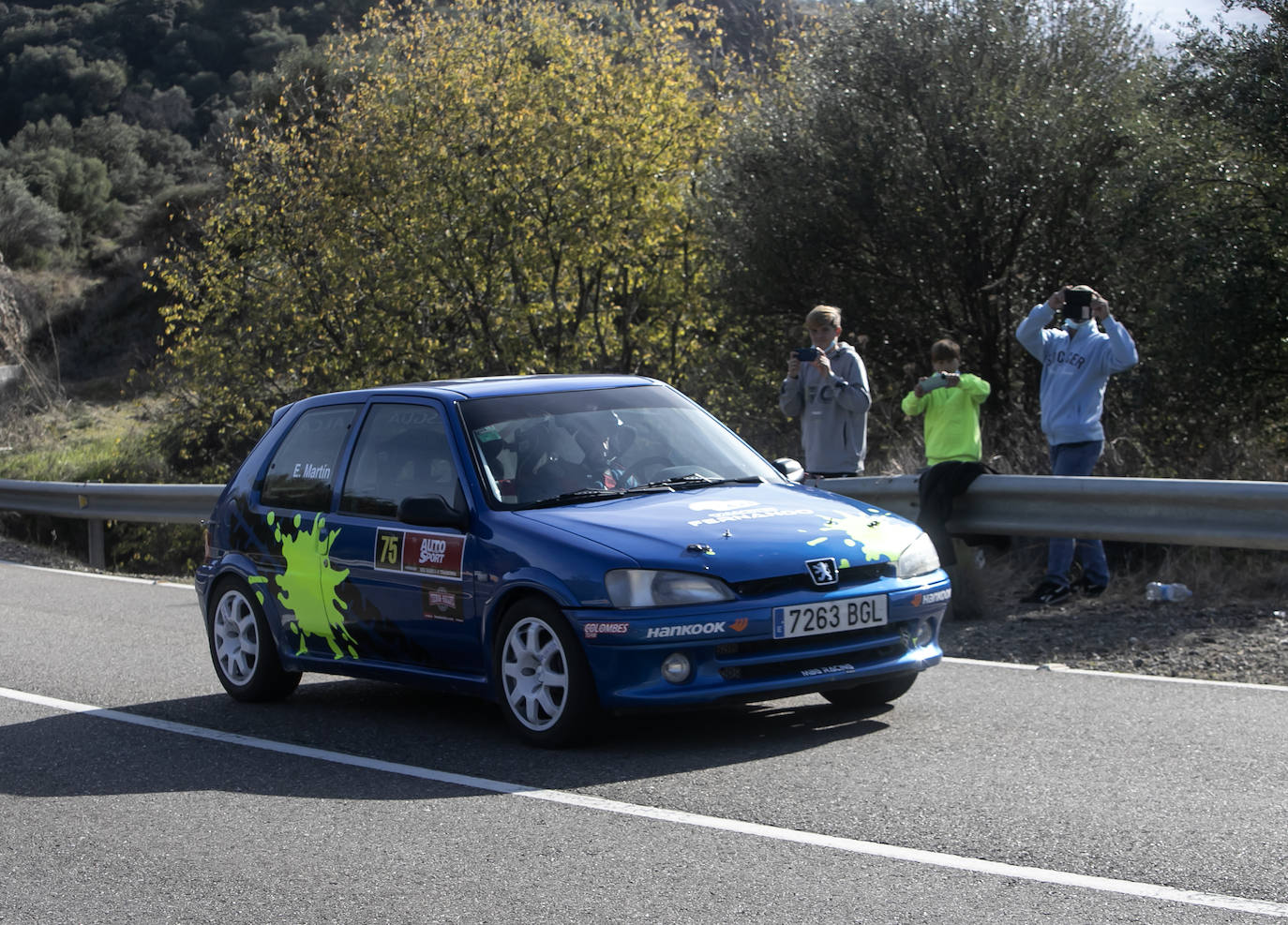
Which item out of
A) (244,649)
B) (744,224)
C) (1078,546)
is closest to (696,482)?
(244,649)

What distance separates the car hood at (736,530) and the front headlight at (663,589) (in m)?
0.04

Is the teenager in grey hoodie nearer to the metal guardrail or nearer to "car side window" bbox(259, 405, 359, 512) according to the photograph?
the metal guardrail

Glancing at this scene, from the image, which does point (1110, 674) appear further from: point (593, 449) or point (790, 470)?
point (593, 449)

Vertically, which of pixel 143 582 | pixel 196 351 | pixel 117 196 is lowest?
pixel 143 582

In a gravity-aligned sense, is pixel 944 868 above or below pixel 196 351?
below

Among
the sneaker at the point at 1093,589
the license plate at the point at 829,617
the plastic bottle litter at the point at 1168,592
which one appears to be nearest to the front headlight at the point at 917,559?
the license plate at the point at 829,617

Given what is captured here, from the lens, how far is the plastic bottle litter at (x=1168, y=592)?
9930 mm

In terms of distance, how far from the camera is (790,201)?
1711cm

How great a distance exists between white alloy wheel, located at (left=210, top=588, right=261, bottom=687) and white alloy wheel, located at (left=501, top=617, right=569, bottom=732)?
207 cm

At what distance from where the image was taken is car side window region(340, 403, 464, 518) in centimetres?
749

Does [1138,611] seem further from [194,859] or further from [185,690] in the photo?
[194,859]

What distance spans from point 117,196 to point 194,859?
65993mm

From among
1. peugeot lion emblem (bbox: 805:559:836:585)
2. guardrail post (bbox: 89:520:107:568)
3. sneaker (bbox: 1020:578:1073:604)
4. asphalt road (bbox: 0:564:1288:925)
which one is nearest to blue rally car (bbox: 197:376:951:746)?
peugeot lion emblem (bbox: 805:559:836:585)

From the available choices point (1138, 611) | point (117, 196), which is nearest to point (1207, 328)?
point (1138, 611)
